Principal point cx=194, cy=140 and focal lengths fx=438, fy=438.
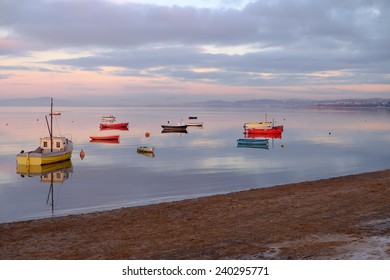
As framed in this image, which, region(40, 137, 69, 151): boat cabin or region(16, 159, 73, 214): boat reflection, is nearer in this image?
region(16, 159, 73, 214): boat reflection

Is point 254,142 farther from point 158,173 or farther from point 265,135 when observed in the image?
point 158,173

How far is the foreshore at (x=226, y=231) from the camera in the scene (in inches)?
449

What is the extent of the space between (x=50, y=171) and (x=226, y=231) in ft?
97.2

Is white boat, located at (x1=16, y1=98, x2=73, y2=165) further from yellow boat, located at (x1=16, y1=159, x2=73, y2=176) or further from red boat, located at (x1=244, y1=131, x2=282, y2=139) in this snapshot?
red boat, located at (x1=244, y1=131, x2=282, y2=139)

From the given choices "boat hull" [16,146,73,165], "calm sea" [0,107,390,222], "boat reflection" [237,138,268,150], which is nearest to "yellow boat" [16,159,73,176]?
"calm sea" [0,107,390,222]

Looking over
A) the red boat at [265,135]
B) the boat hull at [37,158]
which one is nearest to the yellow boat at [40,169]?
the boat hull at [37,158]

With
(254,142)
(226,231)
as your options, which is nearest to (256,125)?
(254,142)

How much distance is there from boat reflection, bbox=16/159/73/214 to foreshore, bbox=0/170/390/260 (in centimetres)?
1784

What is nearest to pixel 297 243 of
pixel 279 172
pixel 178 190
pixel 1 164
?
pixel 178 190

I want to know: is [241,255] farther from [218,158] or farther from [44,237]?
[218,158]

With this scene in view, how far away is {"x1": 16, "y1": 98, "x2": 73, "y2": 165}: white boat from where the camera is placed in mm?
40344

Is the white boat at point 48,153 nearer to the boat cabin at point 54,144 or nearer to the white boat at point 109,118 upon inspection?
the boat cabin at point 54,144

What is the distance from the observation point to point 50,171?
39969mm

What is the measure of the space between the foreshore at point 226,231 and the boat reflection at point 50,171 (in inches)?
702
